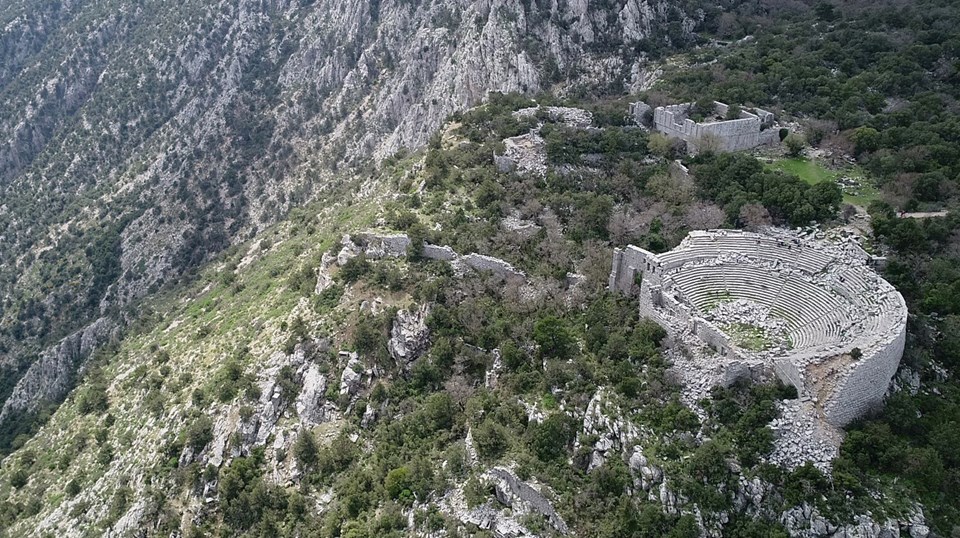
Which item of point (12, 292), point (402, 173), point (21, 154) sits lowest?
point (12, 292)

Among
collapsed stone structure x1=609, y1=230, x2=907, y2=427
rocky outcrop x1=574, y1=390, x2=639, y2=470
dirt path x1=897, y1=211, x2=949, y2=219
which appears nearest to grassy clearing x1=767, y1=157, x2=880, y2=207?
dirt path x1=897, y1=211, x2=949, y2=219

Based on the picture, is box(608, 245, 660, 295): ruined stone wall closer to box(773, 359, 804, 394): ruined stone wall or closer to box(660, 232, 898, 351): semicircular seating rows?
box(660, 232, 898, 351): semicircular seating rows

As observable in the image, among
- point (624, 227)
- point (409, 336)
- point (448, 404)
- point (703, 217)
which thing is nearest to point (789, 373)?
point (703, 217)

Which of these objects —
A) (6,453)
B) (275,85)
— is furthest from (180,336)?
(275,85)

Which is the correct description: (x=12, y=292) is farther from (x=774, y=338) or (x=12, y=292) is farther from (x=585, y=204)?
(x=774, y=338)

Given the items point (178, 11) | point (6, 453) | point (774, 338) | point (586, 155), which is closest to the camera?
point (774, 338)

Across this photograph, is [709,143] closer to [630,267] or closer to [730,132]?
[730,132]

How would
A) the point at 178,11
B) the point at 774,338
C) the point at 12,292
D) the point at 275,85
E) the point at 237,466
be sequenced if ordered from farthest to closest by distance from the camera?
the point at 178,11 < the point at 275,85 < the point at 12,292 < the point at 237,466 < the point at 774,338
